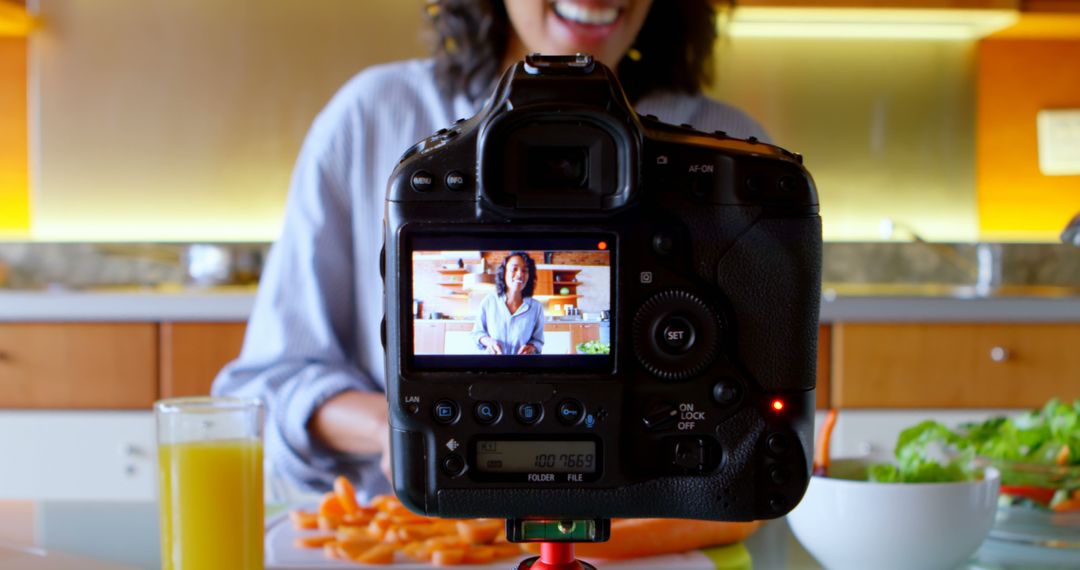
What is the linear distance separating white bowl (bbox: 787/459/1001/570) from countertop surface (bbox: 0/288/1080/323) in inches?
57.8

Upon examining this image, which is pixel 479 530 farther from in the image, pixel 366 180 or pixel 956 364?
pixel 956 364

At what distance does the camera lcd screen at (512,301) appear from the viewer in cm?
45

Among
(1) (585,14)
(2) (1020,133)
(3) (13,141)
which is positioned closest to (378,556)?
(1) (585,14)

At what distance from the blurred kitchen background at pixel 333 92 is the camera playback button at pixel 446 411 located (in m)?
2.22

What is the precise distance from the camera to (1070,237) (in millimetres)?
778

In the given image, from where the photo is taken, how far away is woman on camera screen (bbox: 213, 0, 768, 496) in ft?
3.50

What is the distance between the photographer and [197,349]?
2.12 metres

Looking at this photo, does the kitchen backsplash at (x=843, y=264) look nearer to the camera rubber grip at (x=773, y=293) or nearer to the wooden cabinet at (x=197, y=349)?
the wooden cabinet at (x=197, y=349)

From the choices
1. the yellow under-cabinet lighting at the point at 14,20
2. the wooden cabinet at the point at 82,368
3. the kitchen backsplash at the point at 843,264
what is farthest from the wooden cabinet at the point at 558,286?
the yellow under-cabinet lighting at the point at 14,20

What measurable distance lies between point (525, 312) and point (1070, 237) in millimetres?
507

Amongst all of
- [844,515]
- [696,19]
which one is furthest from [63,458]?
[844,515]

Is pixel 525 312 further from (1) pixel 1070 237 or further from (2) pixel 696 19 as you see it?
(2) pixel 696 19

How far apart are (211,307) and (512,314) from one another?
1773 millimetres

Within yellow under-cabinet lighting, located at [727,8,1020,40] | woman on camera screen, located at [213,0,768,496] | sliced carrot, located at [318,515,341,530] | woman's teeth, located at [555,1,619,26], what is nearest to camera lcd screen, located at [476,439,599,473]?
sliced carrot, located at [318,515,341,530]
